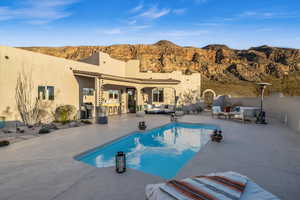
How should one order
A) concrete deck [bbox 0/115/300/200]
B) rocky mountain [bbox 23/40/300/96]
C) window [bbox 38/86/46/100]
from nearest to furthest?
concrete deck [bbox 0/115/300/200]
window [bbox 38/86/46/100]
rocky mountain [bbox 23/40/300/96]

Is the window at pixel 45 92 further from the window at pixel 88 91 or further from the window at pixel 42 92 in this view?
the window at pixel 88 91

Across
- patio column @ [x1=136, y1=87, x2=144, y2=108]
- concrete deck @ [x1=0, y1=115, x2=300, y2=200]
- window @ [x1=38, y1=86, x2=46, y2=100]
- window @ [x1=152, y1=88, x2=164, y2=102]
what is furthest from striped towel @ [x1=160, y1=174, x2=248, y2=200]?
window @ [x1=152, y1=88, x2=164, y2=102]

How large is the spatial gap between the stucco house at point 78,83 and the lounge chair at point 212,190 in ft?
31.5

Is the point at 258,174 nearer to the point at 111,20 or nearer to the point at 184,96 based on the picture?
the point at 184,96

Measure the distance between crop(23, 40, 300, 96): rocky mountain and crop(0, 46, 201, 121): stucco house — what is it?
32661mm

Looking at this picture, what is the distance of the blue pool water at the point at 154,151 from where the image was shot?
4.62 metres

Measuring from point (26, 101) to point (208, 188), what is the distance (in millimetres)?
10235

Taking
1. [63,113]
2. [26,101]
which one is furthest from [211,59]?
[26,101]

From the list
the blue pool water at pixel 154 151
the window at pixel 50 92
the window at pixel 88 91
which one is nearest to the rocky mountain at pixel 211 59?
the window at pixel 88 91

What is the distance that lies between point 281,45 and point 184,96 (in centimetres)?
6676

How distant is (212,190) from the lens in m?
1.67

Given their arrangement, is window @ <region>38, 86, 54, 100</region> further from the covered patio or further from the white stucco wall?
the covered patio

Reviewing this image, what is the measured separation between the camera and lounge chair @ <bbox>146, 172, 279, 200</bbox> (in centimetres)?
160

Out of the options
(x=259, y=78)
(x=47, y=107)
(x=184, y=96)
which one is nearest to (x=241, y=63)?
(x=259, y=78)
